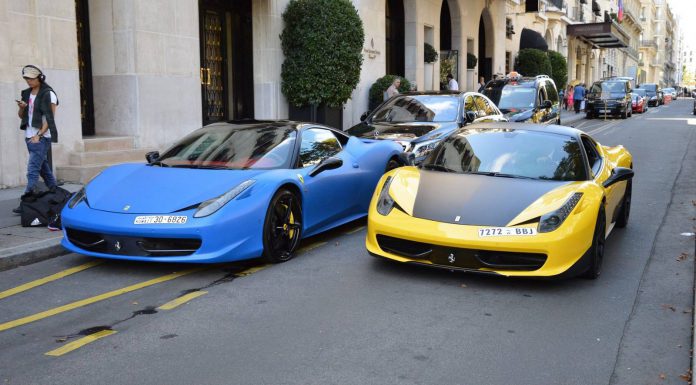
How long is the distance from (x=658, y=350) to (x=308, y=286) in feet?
8.86

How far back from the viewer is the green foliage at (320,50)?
16.9 metres

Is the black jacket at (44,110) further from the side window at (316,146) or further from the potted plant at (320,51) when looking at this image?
the potted plant at (320,51)

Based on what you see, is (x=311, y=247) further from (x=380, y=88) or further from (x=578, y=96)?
(x=578, y=96)

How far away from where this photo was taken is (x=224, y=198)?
20.2 ft

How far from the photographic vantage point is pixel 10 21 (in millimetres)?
10867

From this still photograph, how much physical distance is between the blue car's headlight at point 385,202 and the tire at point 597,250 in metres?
1.68

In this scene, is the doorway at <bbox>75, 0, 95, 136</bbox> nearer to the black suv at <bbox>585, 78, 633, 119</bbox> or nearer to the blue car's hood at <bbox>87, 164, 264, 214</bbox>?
the blue car's hood at <bbox>87, 164, 264, 214</bbox>

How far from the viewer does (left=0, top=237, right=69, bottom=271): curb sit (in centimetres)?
666

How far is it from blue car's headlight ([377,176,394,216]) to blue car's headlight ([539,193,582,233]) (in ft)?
4.30

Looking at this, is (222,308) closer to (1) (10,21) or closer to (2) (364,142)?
(2) (364,142)

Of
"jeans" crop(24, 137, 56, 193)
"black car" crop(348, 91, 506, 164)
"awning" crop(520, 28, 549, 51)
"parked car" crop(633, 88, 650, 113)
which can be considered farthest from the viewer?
"parked car" crop(633, 88, 650, 113)

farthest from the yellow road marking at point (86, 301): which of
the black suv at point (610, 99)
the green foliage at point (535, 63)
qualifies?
the green foliage at point (535, 63)

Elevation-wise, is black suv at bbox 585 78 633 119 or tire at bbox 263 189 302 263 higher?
black suv at bbox 585 78 633 119

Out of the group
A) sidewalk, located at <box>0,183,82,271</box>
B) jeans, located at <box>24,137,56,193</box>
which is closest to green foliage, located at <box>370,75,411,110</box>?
jeans, located at <box>24,137,56,193</box>
